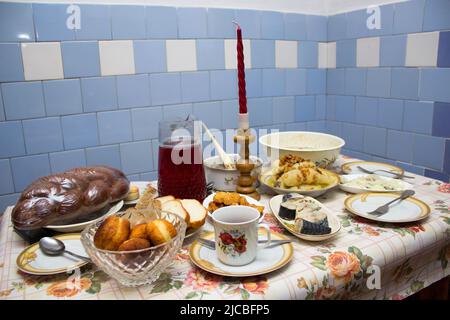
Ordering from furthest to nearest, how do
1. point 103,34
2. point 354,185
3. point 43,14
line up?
point 103,34, point 43,14, point 354,185

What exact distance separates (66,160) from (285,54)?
104 cm

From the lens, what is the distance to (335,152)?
3.54 feet

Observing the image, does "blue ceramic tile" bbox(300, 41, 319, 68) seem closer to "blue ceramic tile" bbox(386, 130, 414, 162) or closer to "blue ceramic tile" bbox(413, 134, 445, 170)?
"blue ceramic tile" bbox(386, 130, 414, 162)

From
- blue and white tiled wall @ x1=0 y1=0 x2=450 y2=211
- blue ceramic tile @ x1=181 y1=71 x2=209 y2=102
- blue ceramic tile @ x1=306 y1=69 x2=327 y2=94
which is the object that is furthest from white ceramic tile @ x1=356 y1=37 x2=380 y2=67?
blue ceramic tile @ x1=181 y1=71 x2=209 y2=102

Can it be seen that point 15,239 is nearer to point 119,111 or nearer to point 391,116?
point 119,111

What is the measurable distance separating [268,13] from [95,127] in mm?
873

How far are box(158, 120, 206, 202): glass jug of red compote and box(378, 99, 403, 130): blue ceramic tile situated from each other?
3.36 ft

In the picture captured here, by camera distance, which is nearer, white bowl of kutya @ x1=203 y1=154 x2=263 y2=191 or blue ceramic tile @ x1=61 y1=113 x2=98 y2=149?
white bowl of kutya @ x1=203 y1=154 x2=263 y2=191

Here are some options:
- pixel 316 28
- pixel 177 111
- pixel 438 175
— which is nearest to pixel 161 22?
pixel 177 111

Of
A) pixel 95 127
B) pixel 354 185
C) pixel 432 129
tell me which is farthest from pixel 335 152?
pixel 95 127

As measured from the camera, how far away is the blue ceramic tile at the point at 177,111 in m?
1.53

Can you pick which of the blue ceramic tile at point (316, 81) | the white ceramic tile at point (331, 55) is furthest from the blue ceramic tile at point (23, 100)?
the white ceramic tile at point (331, 55)

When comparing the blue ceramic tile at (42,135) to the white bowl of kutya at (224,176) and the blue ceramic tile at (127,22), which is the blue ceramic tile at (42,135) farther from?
the white bowl of kutya at (224,176)

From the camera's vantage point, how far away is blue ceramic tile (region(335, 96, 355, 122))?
179 centimetres
